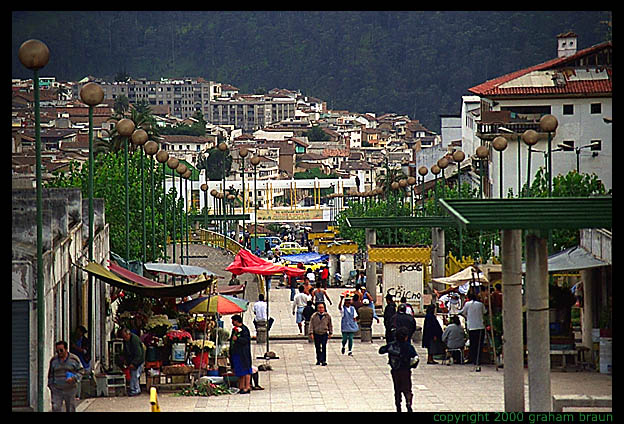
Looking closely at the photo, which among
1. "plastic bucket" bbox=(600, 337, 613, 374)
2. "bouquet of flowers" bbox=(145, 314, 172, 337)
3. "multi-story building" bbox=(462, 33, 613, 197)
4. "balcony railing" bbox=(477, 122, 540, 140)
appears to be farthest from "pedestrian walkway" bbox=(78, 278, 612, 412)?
"multi-story building" bbox=(462, 33, 613, 197)

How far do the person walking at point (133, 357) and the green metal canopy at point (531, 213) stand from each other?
5125 mm

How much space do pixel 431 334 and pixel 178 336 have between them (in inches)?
186

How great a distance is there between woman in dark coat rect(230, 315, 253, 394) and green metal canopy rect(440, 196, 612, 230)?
4332mm

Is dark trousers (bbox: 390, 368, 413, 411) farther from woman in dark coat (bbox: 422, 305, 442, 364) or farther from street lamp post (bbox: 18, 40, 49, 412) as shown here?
woman in dark coat (bbox: 422, 305, 442, 364)

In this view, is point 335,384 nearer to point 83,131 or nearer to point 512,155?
point 512,155

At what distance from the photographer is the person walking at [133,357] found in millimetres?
16812

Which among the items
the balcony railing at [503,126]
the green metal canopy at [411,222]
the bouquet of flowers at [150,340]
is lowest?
the bouquet of flowers at [150,340]

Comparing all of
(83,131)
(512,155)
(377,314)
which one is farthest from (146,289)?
(83,131)

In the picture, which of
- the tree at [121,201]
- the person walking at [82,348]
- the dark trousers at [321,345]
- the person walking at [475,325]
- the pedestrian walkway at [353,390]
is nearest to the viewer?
the pedestrian walkway at [353,390]

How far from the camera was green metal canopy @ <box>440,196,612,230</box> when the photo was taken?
486 inches

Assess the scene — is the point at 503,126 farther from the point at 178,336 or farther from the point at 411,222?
the point at 178,336

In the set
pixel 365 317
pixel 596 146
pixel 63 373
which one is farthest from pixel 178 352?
pixel 596 146

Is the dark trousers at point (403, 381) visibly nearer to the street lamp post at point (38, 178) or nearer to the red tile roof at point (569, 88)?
the street lamp post at point (38, 178)

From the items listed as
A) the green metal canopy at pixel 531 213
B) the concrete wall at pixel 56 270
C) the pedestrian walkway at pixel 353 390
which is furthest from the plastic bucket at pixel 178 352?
the green metal canopy at pixel 531 213
